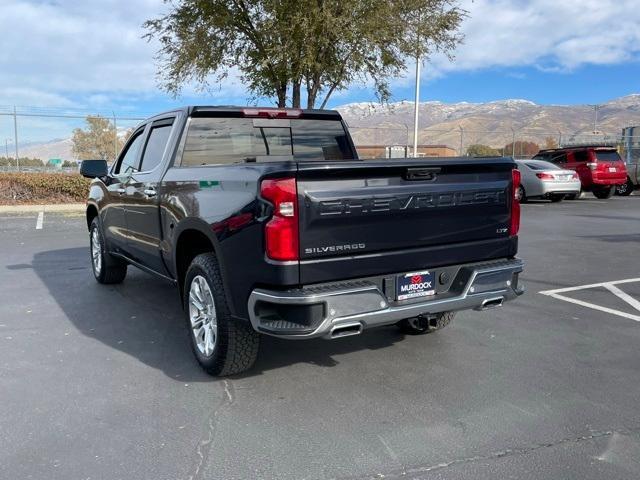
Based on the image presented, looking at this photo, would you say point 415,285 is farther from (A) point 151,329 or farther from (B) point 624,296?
(B) point 624,296

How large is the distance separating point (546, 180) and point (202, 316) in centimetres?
1594

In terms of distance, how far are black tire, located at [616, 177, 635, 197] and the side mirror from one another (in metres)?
20.2

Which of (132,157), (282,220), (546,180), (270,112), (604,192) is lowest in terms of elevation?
(604,192)

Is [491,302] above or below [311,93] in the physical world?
below

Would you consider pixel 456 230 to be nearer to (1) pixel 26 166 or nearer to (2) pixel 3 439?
(2) pixel 3 439

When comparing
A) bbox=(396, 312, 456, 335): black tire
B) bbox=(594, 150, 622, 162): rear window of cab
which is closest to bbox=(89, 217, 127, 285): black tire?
bbox=(396, 312, 456, 335): black tire

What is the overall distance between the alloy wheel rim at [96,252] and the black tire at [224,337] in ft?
11.4

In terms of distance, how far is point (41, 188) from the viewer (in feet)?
59.0

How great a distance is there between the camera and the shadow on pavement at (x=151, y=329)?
4445 millimetres

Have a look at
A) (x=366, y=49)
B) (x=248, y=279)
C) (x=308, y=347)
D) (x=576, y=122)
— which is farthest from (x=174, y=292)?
(x=576, y=122)

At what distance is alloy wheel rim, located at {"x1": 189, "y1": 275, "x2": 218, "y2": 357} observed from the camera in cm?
407

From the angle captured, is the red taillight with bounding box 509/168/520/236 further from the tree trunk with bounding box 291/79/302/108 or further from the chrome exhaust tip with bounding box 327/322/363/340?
the tree trunk with bounding box 291/79/302/108

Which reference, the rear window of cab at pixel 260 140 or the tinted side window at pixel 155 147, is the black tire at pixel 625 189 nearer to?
the rear window of cab at pixel 260 140

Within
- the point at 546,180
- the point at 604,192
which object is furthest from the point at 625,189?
the point at 546,180
